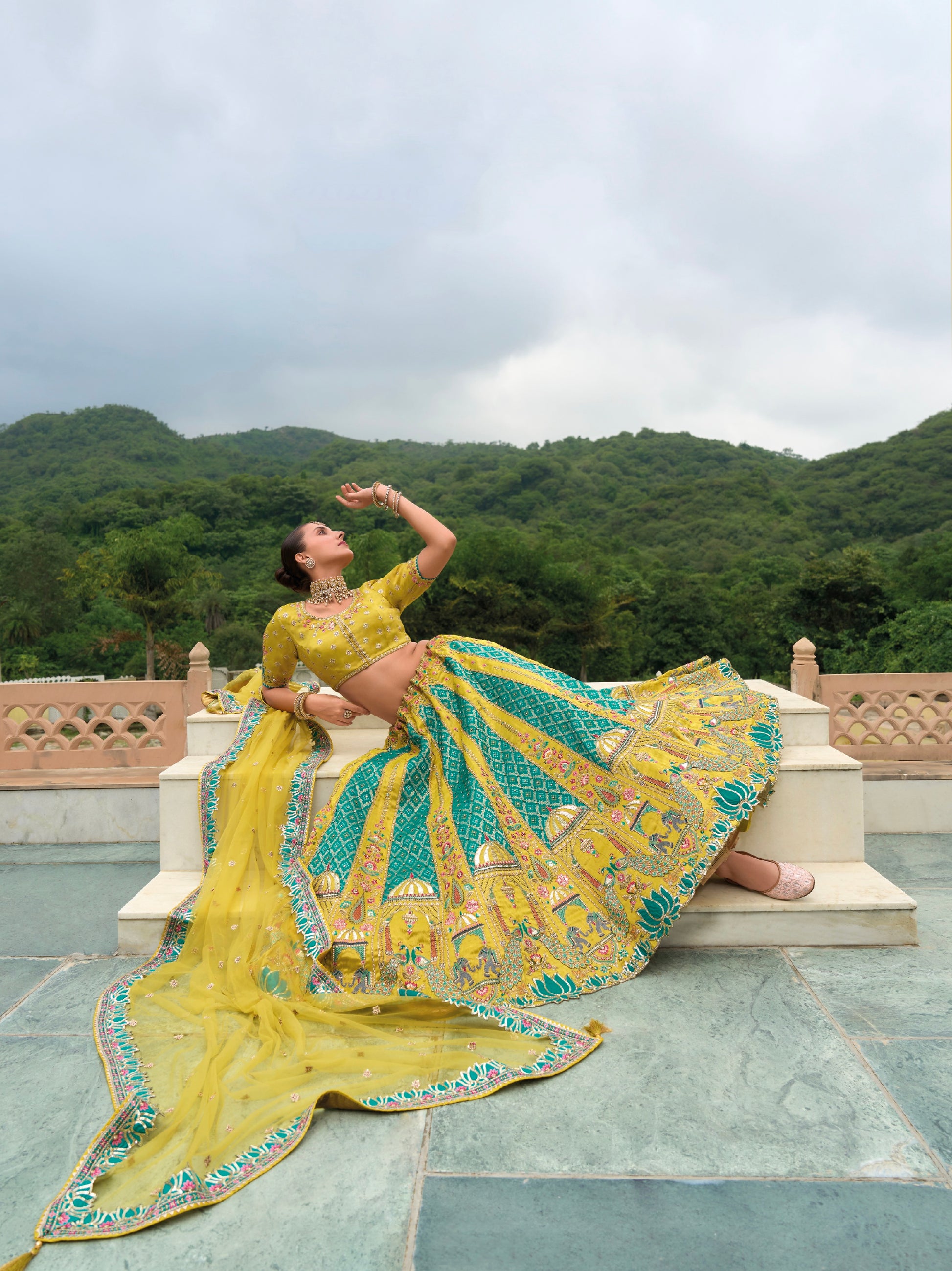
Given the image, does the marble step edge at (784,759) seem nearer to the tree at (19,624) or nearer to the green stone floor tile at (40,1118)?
the green stone floor tile at (40,1118)

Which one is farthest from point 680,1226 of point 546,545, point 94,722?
point 546,545

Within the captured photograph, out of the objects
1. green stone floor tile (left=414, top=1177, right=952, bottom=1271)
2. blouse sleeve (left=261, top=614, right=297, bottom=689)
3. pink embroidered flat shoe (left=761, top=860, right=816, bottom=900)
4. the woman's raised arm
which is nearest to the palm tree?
blouse sleeve (left=261, top=614, right=297, bottom=689)

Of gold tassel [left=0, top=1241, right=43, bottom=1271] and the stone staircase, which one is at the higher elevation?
the stone staircase

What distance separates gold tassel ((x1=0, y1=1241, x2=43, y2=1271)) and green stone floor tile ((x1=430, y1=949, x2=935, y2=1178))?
28.1 inches

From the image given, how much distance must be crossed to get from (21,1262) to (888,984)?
7.10 feet

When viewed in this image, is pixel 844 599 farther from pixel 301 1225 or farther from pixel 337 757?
pixel 301 1225

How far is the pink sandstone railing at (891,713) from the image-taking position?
462 centimetres

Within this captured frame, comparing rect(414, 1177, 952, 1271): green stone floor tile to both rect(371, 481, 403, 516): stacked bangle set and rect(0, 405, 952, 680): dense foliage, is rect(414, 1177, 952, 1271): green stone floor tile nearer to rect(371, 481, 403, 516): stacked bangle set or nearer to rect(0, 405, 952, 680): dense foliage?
rect(371, 481, 403, 516): stacked bangle set

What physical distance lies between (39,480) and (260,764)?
144 feet

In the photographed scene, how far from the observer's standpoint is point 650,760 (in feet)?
8.70

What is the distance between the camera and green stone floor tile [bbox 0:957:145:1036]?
2.40 meters

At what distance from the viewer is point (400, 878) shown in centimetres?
264

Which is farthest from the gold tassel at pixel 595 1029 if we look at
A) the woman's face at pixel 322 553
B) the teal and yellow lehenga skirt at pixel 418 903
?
the woman's face at pixel 322 553

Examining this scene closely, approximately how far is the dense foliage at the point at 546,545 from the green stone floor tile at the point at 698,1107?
13021mm
